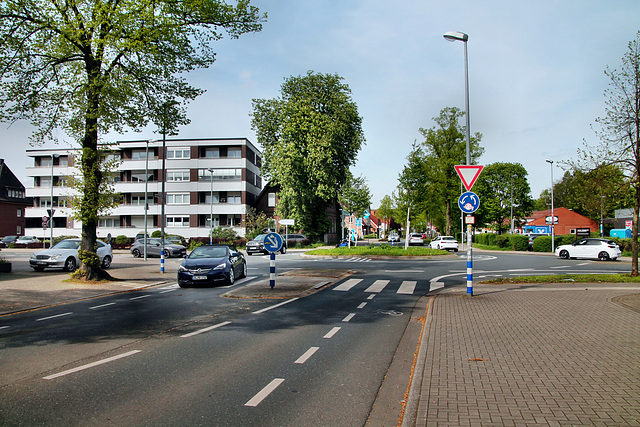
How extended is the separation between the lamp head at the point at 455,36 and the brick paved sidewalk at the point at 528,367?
7.77m

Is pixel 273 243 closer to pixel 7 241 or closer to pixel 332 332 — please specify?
pixel 332 332

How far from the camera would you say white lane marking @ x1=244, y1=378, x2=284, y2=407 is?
4453mm

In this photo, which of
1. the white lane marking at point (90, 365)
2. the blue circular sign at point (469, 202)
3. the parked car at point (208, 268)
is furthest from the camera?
the parked car at point (208, 268)

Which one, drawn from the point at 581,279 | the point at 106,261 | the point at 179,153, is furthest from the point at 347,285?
the point at 179,153

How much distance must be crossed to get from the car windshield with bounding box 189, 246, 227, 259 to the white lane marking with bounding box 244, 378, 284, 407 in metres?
11.1

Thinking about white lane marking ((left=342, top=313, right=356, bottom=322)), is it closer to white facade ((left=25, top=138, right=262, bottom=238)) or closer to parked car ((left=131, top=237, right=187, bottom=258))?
parked car ((left=131, top=237, right=187, bottom=258))

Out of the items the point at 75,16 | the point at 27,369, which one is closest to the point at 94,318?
the point at 27,369

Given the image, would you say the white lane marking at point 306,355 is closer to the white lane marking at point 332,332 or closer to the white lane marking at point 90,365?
the white lane marking at point 332,332

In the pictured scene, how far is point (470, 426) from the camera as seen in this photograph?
3.66m

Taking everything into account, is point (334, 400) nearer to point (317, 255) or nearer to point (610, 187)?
point (610, 187)

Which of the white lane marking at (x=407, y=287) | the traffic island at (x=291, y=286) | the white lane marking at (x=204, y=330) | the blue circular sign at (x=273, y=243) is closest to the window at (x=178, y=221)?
the traffic island at (x=291, y=286)

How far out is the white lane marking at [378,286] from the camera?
13.9 meters

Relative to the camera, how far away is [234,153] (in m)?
58.1

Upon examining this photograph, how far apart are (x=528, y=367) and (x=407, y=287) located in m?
9.42
